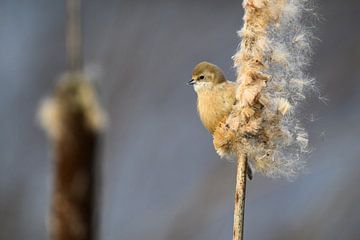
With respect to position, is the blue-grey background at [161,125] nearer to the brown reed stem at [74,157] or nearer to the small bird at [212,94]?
the small bird at [212,94]

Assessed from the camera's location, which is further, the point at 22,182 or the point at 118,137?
the point at 118,137

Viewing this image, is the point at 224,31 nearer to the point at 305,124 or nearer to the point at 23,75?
the point at 23,75

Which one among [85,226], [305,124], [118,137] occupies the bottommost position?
[85,226]

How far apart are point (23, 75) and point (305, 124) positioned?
330 centimetres

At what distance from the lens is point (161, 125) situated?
454 cm

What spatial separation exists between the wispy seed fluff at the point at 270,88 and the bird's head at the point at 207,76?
41cm

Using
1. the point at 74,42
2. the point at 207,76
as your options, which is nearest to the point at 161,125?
the point at 207,76

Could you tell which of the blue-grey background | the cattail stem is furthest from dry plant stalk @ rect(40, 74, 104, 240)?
the blue-grey background

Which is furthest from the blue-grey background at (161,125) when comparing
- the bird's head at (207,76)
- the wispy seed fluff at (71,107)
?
the wispy seed fluff at (71,107)

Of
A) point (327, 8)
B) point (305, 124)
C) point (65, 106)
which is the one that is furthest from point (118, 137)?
point (65, 106)

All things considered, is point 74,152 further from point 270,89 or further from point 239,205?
point 270,89

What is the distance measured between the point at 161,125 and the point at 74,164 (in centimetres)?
383

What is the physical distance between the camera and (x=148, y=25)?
184 inches

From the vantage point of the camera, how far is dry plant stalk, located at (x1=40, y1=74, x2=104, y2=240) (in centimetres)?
71
